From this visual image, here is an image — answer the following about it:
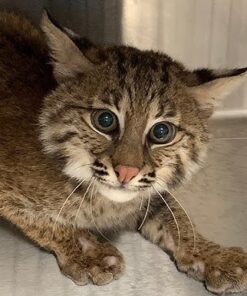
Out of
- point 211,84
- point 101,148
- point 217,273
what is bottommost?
point 217,273

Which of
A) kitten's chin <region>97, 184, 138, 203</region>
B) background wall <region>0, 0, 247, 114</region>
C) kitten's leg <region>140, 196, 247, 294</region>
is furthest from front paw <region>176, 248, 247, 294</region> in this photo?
background wall <region>0, 0, 247, 114</region>

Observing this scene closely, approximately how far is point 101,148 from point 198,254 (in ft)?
1.55

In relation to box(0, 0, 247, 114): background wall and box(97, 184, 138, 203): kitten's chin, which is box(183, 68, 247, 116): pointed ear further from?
box(0, 0, 247, 114): background wall

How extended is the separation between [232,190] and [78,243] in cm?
58

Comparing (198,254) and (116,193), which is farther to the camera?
(198,254)

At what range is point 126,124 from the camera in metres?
1.68

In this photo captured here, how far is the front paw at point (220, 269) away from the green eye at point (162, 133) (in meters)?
0.40

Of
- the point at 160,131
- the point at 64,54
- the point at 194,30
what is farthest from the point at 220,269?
the point at 194,30

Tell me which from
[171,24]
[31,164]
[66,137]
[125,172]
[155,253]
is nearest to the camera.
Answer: [125,172]

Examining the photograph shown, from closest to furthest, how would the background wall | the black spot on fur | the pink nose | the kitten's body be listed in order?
the pink nose
the black spot on fur
the kitten's body
the background wall

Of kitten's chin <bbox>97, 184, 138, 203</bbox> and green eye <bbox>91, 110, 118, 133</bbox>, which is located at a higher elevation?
green eye <bbox>91, 110, 118, 133</bbox>

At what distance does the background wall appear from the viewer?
2.55m

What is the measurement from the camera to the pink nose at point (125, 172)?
64.5 inches

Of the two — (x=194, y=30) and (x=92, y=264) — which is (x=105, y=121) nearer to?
(x=92, y=264)
